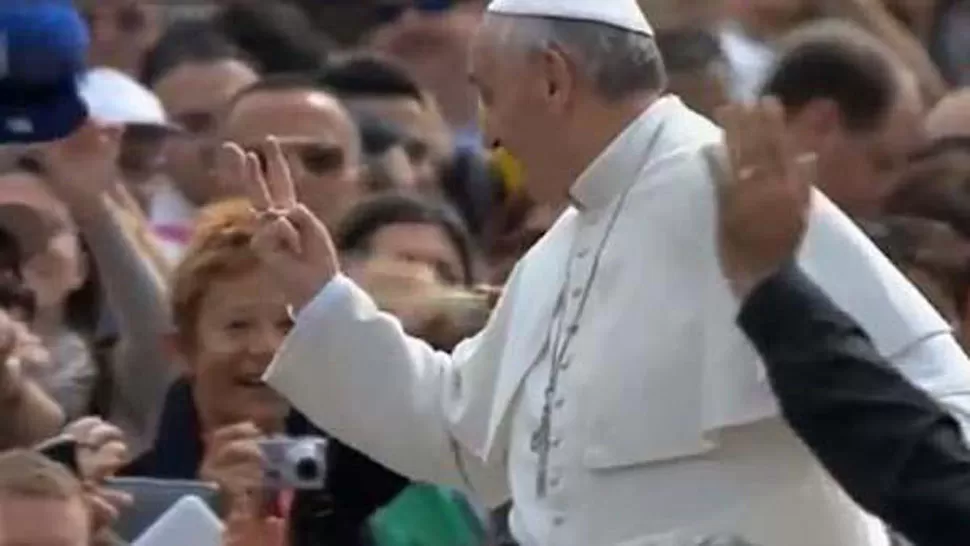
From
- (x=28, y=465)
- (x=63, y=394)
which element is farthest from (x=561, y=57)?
(x=63, y=394)

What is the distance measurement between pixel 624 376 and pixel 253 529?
82 cm

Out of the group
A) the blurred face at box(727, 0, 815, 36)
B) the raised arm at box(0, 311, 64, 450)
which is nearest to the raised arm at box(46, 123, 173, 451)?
the raised arm at box(0, 311, 64, 450)

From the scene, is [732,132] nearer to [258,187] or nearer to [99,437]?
[258,187]

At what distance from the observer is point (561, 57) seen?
556 cm

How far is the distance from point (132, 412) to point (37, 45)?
0.74m

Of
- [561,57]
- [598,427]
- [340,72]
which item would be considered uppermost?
[561,57]

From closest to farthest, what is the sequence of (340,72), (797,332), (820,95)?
(797,332), (820,95), (340,72)

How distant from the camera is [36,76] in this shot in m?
7.27

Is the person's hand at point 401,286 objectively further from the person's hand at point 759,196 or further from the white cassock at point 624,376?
the person's hand at point 759,196

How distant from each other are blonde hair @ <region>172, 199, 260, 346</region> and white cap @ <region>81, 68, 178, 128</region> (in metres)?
2.11

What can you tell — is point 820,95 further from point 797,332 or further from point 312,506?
point 797,332

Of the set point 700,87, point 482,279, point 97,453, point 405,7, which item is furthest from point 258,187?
point 405,7

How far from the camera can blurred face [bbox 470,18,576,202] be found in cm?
554

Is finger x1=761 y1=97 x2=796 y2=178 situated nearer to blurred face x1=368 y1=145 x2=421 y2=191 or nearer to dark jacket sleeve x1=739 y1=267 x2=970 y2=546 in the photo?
dark jacket sleeve x1=739 y1=267 x2=970 y2=546
